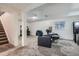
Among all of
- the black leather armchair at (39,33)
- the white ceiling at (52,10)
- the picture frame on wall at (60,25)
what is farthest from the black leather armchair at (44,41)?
the white ceiling at (52,10)

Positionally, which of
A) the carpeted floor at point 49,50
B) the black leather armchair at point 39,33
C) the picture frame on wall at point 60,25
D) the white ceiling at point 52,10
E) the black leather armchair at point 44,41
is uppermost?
the white ceiling at point 52,10

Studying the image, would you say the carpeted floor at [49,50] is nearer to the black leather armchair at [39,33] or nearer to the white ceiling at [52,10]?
the black leather armchair at [39,33]

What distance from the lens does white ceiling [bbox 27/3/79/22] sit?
74.7 inches

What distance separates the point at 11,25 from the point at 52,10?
3.04 feet

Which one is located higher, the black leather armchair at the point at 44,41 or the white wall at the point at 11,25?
the white wall at the point at 11,25

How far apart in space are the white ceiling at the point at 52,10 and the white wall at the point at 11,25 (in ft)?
1.05

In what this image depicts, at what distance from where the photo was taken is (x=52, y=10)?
1.95m

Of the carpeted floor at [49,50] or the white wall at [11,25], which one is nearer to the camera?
the carpeted floor at [49,50]

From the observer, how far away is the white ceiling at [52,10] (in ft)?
6.23

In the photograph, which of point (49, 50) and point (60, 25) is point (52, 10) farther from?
point (49, 50)

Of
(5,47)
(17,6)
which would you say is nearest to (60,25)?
(17,6)

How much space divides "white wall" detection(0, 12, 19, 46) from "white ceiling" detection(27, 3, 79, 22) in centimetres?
32

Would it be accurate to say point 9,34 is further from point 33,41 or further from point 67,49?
point 67,49

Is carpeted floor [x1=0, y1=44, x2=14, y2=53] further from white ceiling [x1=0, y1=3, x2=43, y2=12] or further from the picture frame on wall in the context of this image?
the picture frame on wall
